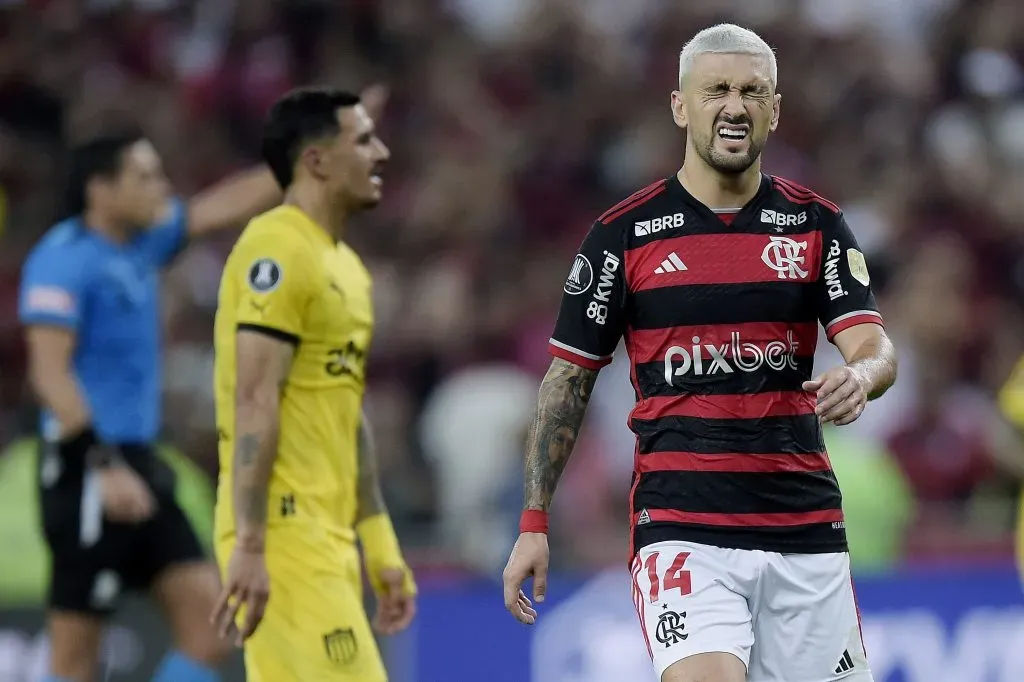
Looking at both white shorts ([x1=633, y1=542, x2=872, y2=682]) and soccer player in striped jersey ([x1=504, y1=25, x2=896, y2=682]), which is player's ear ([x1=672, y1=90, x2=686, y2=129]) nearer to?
soccer player in striped jersey ([x1=504, y1=25, x2=896, y2=682])

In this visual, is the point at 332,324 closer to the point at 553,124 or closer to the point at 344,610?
the point at 344,610

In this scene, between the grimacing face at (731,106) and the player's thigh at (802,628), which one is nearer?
the player's thigh at (802,628)

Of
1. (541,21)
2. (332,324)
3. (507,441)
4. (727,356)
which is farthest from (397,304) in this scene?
(727,356)

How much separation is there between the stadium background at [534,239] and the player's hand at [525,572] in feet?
14.8

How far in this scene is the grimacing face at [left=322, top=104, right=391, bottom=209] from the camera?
20.7 feet

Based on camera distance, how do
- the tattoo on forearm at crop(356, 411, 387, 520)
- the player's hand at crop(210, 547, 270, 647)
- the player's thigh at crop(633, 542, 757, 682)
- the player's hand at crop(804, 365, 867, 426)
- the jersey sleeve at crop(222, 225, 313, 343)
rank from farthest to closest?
the tattoo on forearm at crop(356, 411, 387, 520), the jersey sleeve at crop(222, 225, 313, 343), the player's hand at crop(210, 547, 270, 647), the player's thigh at crop(633, 542, 757, 682), the player's hand at crop(804, 365, 867, 426)

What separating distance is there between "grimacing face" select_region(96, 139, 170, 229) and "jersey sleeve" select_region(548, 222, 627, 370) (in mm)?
3340

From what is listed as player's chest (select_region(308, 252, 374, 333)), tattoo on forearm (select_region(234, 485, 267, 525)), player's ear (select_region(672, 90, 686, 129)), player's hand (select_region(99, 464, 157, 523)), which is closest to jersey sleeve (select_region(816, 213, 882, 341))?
player's ear (select_region(672, 90, 686, 129))

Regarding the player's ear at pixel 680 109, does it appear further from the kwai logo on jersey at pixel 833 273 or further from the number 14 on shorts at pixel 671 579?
the number 14 on shorts at pixel 671 579

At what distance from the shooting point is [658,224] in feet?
17.4

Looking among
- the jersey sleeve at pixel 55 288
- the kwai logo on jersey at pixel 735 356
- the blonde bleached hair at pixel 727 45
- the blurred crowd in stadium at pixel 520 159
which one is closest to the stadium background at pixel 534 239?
the blurred crowd in stadium at pixel 520 159

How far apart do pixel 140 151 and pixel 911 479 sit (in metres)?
5.70

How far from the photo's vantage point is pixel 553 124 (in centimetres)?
1404

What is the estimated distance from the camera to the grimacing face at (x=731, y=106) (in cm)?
518
